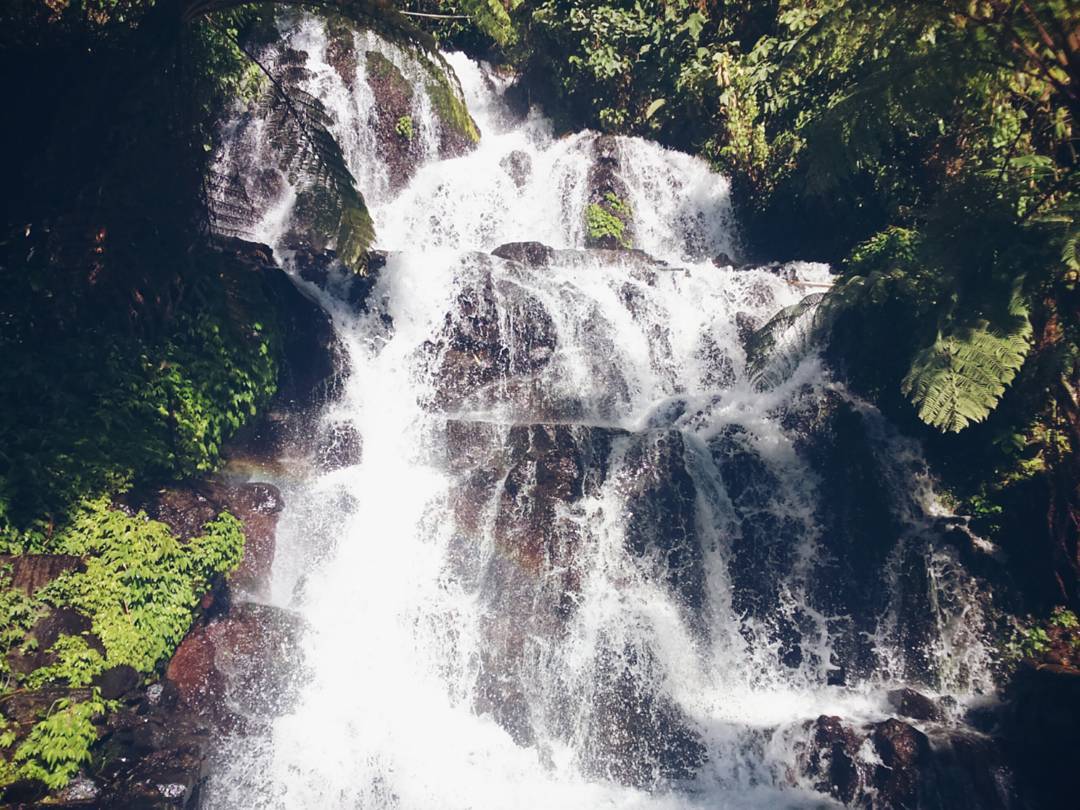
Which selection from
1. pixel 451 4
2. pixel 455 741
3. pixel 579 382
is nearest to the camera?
pixel 455 741

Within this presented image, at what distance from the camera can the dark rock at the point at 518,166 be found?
15.6 meters

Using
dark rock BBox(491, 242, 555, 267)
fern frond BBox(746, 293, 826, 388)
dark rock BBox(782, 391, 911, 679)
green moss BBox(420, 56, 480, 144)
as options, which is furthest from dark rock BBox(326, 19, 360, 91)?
dark rock BBox(782, 391, 911, 679)

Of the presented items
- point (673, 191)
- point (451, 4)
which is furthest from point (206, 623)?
point (451, 4)

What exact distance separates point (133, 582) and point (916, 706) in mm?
8142

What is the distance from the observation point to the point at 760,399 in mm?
10453

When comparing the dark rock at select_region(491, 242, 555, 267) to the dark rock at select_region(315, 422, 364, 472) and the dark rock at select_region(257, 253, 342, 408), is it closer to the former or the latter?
the dark rock at select_region(257, 253, 342, 408)

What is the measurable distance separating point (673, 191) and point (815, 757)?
11.2 meters

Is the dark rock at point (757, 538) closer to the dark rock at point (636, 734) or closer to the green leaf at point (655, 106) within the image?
the dark rock at point (636, 734)

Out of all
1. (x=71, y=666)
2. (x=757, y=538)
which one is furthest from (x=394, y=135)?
(x=71, y=666)

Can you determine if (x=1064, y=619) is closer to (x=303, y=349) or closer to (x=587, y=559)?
(x=587, y=559)

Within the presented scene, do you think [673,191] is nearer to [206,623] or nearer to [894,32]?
[894,32]

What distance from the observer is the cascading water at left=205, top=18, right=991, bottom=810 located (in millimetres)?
7559

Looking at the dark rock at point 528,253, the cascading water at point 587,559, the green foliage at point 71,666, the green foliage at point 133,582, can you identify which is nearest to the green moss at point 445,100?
the cascading water at point 587,559

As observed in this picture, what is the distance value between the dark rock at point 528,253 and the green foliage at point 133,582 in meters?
6.80
